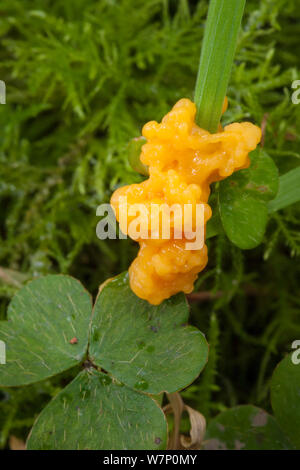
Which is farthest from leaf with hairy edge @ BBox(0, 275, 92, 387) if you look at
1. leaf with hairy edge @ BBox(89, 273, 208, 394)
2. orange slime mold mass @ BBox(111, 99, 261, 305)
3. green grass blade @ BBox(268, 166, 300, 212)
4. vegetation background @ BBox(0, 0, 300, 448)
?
green grass blade @ BBox(268, 166, 300, 212)

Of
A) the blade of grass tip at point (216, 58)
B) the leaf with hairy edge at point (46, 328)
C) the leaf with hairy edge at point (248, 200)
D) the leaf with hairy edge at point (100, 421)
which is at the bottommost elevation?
the leaf with hairy edge at point (100, 421)

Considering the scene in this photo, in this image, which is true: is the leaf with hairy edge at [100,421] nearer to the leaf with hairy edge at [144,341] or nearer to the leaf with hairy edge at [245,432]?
the leaf with hairy edge at [144,341]

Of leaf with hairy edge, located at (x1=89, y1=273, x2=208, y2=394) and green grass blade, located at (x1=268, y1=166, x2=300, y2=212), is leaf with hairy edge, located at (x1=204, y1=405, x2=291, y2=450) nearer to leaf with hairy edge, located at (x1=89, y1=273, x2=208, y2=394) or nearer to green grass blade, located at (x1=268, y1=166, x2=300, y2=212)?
leaf with hairy edge, located at (x1=89, y1=273, x2=208, y2=394)

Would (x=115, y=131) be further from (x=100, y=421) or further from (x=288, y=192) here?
(x=100, y=421)

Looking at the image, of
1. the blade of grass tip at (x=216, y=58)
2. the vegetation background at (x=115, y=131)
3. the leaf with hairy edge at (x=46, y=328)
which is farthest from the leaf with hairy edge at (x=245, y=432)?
the blade of grass tip at (x=216, y=58)

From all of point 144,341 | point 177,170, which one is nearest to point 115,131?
point 177,170
